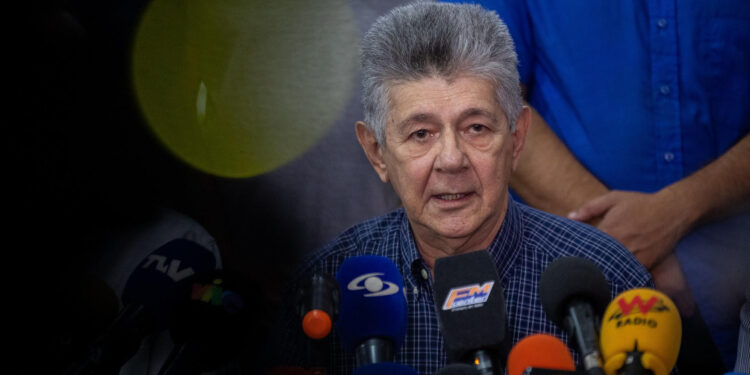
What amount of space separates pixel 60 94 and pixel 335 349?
3.40 feet

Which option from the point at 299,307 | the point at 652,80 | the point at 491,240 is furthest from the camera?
the point at 652,80

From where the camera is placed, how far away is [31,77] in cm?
173

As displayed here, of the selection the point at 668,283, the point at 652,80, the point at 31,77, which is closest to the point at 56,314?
the point at 31,77

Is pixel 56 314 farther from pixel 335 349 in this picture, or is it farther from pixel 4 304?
pixel 335 349

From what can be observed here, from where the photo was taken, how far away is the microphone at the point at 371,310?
124cm

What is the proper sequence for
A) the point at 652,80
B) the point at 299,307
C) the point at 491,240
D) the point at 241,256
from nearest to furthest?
the point at 299,307 → the point at 491,240 → the point at 652,80 → the point at 241,256

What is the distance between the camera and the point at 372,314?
1.30 m

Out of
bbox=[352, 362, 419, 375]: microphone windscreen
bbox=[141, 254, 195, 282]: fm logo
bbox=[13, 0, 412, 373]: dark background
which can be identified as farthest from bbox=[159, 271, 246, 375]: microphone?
bbox=[352, 362, 419, 375]: microphone windscreen

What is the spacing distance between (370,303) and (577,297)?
0.41 m

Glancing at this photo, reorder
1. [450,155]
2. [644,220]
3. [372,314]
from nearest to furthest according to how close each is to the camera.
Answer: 1. [372,314]
2. [450,155]
3. [644,220]

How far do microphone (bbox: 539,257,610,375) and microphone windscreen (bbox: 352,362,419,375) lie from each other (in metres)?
0.26

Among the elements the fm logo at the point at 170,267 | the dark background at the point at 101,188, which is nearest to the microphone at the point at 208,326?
the dark background at the point at 101,188

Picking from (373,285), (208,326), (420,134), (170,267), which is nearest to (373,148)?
(420,134)

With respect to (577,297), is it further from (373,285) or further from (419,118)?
(419,118)
